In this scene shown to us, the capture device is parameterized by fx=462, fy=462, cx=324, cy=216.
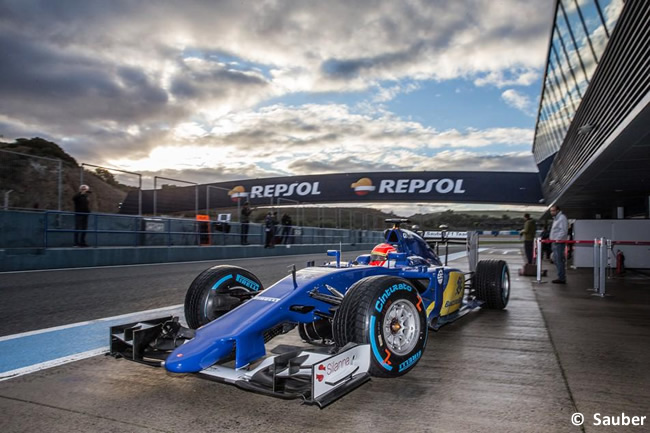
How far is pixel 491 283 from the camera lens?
6.27 m

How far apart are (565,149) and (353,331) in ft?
52.8

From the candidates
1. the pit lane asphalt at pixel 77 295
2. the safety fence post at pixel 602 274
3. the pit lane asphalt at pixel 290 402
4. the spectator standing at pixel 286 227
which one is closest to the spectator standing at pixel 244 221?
the spectator standing at pixel 286 227

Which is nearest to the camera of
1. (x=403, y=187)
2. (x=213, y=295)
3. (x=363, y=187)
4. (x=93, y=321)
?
(x=213, y=295)

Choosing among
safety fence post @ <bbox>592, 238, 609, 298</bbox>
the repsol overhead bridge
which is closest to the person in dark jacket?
safety fence post @ <bbox>592, 238, 609, 298</bbox>

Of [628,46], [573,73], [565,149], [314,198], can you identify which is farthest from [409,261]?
[314,198]

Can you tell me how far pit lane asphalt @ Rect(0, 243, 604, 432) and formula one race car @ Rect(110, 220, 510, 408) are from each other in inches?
7.3

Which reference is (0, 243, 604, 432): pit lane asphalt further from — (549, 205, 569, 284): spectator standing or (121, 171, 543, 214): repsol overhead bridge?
(121, 171, 543, 214): repsol overhead bridge

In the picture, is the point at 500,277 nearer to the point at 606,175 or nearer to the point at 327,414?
the point at 327,414

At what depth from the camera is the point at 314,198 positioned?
40.8 meters

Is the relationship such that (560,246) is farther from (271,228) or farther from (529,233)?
(271,228)

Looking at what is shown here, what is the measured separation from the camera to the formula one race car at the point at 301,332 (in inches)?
104

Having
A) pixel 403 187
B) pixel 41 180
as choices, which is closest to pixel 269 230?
pixel 41 180

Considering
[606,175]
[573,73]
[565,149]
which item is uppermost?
[573,73]

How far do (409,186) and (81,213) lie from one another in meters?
28.9
